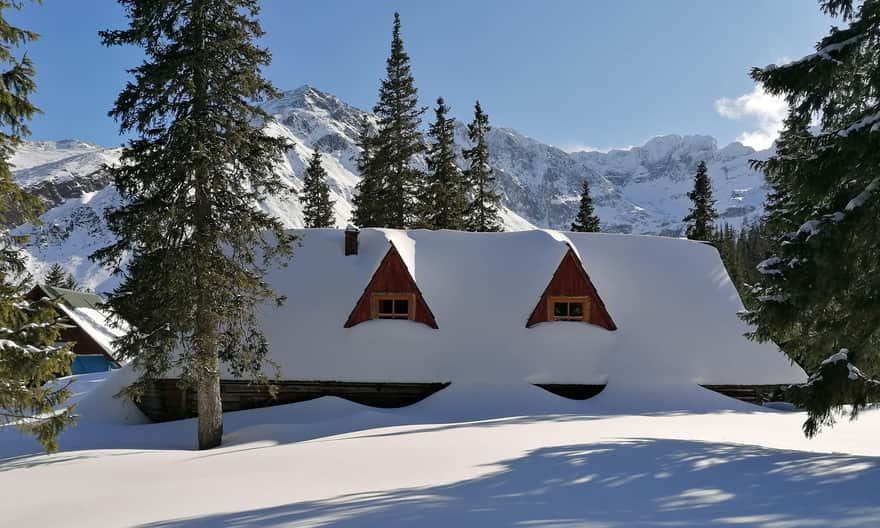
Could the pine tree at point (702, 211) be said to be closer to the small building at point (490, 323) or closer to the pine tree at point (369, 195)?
the small building at point (490, 323)

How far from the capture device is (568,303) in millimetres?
20578

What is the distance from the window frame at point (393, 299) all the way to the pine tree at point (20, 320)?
1100 centimetres

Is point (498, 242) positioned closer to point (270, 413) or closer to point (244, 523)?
point (270, 413)

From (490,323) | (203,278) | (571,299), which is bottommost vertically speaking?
(490,323)

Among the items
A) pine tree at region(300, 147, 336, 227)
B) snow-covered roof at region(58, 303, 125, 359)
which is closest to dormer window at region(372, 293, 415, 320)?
pine tree at region(300, 147, 336, 227)

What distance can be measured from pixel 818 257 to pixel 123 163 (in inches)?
597

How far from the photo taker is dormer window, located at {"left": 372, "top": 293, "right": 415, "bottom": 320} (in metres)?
19.9

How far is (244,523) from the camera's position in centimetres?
564

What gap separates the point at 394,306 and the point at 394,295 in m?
0.46

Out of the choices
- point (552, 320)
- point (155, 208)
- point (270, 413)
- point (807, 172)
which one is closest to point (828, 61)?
point (807, 172)

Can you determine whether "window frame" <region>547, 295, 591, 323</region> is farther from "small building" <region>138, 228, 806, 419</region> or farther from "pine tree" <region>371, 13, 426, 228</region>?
"pine tree" <region>371, 13, 426, 228</region>

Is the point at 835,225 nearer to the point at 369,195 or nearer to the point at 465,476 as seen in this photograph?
the point at 465,476

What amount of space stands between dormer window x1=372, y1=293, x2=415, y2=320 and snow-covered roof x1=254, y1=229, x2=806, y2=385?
1.18ft

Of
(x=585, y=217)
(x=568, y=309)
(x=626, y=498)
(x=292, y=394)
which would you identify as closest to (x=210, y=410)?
(x=292, y=394)
